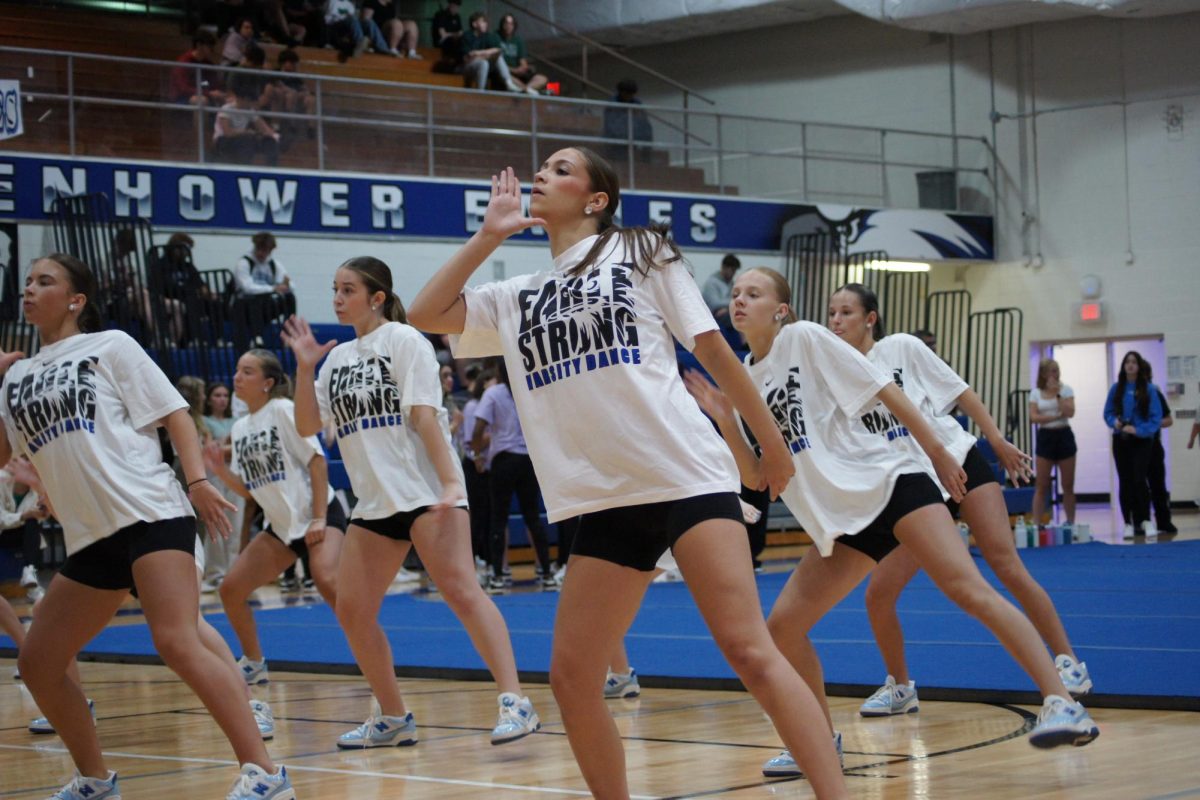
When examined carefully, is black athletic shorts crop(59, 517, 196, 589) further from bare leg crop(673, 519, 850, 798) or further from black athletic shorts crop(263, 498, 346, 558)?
black athletic shorts crop(263, 498, 346, 558)

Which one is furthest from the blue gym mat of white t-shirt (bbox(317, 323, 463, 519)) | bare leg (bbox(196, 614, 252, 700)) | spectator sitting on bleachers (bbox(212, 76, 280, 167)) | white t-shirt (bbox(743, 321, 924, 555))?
spectator sitting on bleachers (bbox(212, 76, 280, 167))

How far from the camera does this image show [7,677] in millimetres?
8898

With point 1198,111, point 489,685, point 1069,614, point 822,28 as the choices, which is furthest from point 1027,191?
point 489,685

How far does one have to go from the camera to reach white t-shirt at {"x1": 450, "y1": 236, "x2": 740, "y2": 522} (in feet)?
12.1

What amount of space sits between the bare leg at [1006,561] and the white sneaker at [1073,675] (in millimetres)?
40

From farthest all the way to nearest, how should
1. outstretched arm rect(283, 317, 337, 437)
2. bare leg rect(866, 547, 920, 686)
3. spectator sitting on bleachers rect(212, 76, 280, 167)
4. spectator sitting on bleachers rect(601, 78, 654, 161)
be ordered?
1. spectator sitting on bleachers rect(601, 78, 654, 161)
2. spectator sitting on bleachers rect(212, 76, 280, 167)
3. bare leg rect(866, 547, 920, 686)
4. outstretched arm rect(283, 317, 337, 437)

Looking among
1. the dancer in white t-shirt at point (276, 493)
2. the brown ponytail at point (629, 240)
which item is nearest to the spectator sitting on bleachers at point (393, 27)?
the dancer in white t-shirt at point (276, 493)

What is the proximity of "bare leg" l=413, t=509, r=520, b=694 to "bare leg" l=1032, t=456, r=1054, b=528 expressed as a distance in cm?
1122

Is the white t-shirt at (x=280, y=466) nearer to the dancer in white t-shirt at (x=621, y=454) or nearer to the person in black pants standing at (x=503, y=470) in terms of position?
the dancer in white t-shirt at (x=621, y=454)

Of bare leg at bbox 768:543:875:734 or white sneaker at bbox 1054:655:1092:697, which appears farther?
white sneaker at bbox 1054:655:1092:697

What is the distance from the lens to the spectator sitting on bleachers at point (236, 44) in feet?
57.6

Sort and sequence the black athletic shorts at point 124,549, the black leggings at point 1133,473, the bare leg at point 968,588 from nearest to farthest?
1. the black athletic shorts at point 124,549
2. the bare leg at point 968,588
3. the black leggings at point 1133,473

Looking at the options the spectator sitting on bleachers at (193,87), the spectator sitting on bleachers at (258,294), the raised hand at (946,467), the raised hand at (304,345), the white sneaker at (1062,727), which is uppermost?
the spectator sitting on bleachers at (193,87)

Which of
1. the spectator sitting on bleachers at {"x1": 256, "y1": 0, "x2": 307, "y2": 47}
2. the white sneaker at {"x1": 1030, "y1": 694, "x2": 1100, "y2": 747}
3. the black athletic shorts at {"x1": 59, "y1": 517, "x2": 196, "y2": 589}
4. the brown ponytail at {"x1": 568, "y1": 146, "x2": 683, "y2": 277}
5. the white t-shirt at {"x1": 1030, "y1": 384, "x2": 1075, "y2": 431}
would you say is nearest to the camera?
the brown ponytail at {"x1": 568, "y1": 146, "x2": 683, "y2": 277}
